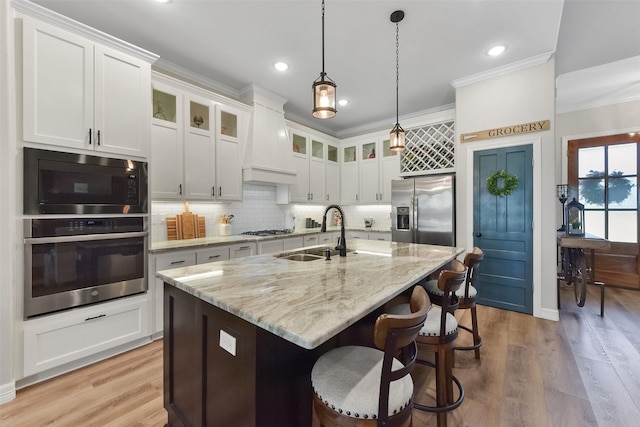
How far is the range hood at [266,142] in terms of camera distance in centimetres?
365

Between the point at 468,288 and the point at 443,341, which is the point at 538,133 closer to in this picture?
the point at 468,288

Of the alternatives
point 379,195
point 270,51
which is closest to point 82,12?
point 270,51

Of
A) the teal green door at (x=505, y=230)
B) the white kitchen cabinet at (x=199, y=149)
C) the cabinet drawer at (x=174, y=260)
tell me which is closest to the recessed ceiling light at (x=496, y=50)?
the teal green door at (x=505, y=230)

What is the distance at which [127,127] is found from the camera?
7.94ft

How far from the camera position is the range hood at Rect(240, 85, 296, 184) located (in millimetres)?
3654

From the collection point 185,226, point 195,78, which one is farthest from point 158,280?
point 195,78

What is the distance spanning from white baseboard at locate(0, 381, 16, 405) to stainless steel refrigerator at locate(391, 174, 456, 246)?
4148 millimetres

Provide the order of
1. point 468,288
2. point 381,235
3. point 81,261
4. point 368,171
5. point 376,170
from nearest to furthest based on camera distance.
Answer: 1. point 468,288
2. point 81,261
3. point 381,235
4. point 376,170
5. point 368,171

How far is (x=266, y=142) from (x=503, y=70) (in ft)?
10.3

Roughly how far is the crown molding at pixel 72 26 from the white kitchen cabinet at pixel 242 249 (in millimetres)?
2064

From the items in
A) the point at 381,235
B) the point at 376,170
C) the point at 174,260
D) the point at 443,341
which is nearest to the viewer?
the point at 443,341

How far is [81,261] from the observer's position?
7.00 feet

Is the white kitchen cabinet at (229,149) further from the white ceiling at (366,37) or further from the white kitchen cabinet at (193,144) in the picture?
the white ceiling at (366,37)

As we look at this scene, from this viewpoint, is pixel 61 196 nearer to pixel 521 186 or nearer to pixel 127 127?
pixel 127 127
